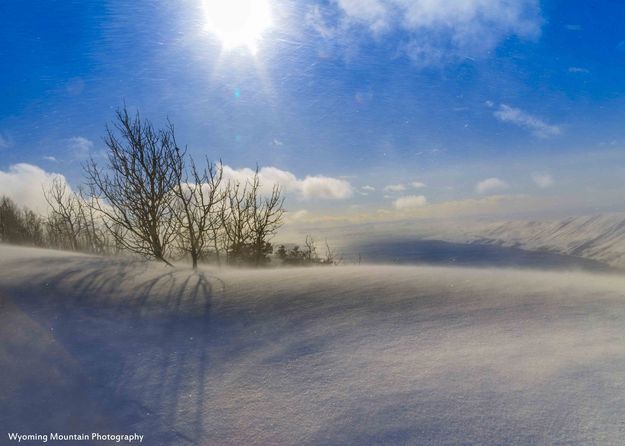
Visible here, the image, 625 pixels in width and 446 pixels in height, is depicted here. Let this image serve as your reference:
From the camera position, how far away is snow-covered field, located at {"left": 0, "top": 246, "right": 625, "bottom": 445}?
2283 millimetres

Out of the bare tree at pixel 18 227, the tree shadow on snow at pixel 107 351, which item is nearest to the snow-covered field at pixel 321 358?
the tree shadow on snow at pixel 107 351

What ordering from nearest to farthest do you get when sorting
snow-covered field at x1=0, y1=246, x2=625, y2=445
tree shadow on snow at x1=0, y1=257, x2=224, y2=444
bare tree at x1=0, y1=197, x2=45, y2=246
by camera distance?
snow-covered field at x1=0, y1=246, x2=625, y2=445 < tree shadow on snow at x1=0, y1=257, x2=224, y2=444 < bare tree at x1=0, y1=197, x2=45, y2=246

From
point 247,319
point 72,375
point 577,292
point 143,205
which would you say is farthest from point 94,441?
point 143,205

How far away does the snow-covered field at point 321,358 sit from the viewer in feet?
7.49

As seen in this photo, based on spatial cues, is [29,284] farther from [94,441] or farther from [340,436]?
[340,436]

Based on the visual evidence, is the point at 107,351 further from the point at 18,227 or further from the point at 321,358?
the point at 18,227

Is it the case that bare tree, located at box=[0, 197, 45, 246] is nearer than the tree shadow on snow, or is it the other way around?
the tree shadow on snow

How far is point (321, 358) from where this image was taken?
309 centimetres

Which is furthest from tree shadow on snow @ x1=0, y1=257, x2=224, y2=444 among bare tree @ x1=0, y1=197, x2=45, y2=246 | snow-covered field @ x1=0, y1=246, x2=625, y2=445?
bare tree @ x1=0, y1=197, x2=45, y2=246

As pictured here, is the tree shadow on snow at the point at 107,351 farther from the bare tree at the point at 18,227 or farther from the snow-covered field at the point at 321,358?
the bare tree at the point at 18,227

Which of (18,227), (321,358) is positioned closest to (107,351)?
(321,358)

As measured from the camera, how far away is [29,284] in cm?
500

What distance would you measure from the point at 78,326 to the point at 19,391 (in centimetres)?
113

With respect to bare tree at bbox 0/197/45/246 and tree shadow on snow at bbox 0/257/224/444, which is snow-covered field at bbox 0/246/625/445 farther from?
bare tree at bbox 0/197/45/246
